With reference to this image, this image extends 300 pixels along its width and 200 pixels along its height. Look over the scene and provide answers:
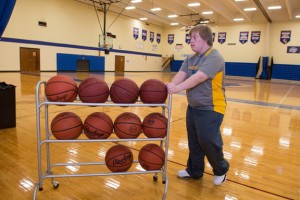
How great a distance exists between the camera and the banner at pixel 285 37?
20361 millimetres

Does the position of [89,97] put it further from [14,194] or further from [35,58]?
[35,58]

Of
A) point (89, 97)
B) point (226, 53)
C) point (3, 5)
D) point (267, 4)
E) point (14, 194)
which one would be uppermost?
point (267, 4)

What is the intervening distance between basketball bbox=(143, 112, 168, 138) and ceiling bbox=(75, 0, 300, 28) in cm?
1540

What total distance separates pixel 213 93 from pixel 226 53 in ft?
74.8

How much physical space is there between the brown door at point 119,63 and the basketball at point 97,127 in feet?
67.4

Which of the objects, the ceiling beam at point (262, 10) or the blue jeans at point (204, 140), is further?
the ceiling beam at point (262, 10)

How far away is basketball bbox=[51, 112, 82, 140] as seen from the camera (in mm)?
1938

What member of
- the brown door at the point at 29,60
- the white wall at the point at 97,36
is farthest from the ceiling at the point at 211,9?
the brown door at the point at 29,60

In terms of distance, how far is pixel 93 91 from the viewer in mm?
1960

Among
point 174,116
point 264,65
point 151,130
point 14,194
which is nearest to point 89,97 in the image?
point 151,130

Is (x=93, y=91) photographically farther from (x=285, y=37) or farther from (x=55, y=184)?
(x=285, y=37)

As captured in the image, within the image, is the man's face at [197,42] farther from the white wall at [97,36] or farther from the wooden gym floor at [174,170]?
the white wall at [97,36]

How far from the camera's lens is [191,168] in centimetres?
245

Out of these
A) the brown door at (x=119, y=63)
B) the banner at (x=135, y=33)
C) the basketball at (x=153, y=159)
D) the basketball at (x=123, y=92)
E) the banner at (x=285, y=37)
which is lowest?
the basketball at (x=153, y=159)
